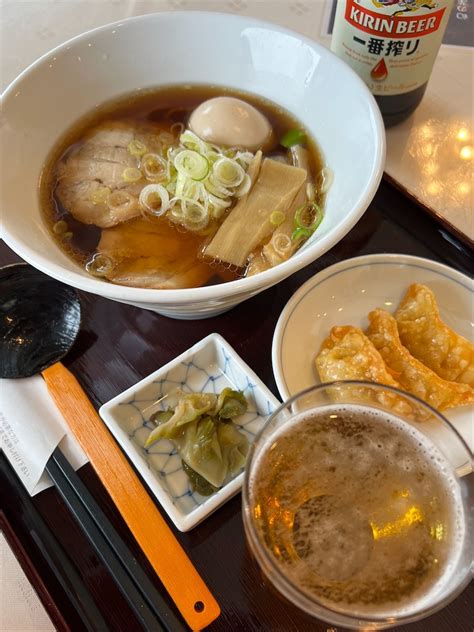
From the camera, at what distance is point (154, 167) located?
148cm

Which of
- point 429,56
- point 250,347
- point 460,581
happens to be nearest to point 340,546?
point 460,581

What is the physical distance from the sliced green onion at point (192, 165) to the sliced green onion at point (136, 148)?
16 centimetres

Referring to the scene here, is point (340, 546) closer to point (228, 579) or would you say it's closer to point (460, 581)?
point (460, 581)

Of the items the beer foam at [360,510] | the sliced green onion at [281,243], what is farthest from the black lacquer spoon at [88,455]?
the sliced green onion at [281,243]

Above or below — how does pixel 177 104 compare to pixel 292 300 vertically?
above

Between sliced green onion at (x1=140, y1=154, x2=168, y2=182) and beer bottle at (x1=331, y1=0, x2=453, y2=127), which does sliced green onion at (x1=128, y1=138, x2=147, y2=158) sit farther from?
beer bottle at (x1=331, y1=0, x2=453, y2=127)

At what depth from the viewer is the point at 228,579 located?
1.01 meters

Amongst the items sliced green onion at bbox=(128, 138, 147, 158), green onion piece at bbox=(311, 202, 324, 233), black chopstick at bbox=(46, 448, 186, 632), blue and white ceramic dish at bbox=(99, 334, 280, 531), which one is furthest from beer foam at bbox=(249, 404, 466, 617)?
sliced green onion at bbox=(128, 138, 147, 158)

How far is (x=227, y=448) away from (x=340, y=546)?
33 cm

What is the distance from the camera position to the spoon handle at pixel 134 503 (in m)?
0.96

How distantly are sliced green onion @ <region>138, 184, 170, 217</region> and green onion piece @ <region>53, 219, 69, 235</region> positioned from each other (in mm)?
198

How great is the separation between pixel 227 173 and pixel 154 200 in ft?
0.66

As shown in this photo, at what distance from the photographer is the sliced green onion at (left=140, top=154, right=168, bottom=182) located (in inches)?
57.6

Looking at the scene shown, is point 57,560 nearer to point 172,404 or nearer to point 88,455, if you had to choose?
point 88,455
